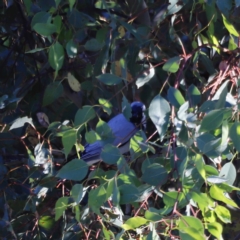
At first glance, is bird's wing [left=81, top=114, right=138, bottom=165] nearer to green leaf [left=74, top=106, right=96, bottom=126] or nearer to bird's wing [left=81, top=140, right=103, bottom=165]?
bird's wing [left=81, top=140, right=103, bottom=165]

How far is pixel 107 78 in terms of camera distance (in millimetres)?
1322

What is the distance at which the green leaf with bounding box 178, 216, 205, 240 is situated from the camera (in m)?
1.04

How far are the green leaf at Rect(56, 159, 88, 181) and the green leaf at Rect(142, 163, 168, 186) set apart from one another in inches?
5.6

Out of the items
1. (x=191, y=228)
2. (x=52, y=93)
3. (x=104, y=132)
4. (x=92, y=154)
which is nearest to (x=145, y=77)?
(x=104, y=132)

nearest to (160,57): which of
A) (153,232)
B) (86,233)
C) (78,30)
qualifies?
(78,30)

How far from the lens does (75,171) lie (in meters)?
1.22

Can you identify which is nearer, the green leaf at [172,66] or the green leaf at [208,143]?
the green leaf at [208,143]

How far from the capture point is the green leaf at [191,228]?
1035 millimetres

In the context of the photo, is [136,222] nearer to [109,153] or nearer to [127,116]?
[109,153]

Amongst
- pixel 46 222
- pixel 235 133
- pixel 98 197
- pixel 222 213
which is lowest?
pixel 46 222

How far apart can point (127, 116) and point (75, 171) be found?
0.58ft

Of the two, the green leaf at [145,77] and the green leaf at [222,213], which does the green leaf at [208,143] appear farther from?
the green leaf at [145,77]

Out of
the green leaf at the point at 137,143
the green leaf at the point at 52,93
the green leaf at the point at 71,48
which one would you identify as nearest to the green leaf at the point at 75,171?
the green leaf at the point at 137,143

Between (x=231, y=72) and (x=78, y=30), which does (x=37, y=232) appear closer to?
(x=78, y=30)
